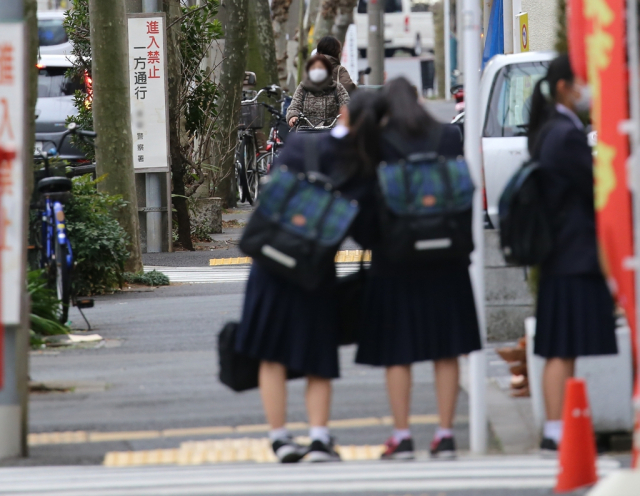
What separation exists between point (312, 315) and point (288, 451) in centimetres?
61

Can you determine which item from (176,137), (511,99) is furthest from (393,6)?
(511,99)

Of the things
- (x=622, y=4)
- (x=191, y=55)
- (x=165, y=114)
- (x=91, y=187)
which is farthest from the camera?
(x=191, y=55)

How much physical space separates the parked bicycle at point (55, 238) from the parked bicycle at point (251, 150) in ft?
32.1

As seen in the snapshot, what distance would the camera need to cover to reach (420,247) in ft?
16.8

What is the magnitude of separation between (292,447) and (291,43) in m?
30.9

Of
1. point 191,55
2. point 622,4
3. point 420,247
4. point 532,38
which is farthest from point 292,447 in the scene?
point 532,38

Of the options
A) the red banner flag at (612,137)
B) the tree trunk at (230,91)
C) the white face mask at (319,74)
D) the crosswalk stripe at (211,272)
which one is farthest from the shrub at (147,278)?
the red banner flag at (612,137)

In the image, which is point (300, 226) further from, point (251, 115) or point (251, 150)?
point (251, 150)

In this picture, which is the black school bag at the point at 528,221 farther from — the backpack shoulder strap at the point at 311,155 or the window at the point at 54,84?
the window at the point at 54,84

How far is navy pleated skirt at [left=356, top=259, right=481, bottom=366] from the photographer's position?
5.31m

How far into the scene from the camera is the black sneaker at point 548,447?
543 centimetres

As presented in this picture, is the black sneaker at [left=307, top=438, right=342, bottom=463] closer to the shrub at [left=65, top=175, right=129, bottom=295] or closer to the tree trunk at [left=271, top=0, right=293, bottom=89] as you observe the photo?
the shrub at [left=65, top=175, right=129, bottom=295]

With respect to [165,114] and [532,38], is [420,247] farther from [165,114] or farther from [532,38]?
[532,38]

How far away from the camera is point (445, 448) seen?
546 cm
